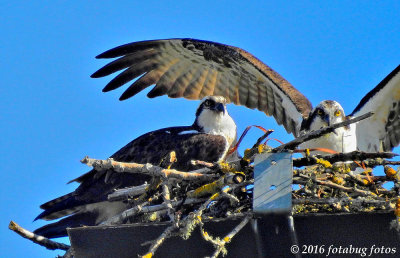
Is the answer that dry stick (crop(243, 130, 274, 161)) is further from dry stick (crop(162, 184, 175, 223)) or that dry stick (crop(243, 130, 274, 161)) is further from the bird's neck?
the bird's neck

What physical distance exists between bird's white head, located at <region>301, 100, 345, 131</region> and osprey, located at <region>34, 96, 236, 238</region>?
842 millimetres

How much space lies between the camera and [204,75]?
9461mm

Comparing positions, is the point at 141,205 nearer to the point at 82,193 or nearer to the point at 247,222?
the point at 247,222

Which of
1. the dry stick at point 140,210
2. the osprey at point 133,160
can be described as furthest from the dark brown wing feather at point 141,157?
the dry stick at point 140,210

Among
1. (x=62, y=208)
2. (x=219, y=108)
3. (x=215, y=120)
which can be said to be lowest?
(x=62, y=208)

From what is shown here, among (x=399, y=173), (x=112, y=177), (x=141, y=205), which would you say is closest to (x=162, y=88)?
(x=112, y=177)

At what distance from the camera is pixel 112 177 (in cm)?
743

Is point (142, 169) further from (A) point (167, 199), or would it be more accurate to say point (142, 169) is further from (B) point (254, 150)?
(B) point (254, 150)

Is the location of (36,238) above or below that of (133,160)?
below

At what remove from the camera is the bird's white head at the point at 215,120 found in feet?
25.7

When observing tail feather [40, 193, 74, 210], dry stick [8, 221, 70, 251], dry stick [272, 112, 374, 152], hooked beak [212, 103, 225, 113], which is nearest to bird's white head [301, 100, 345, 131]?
hooked beak [212, 103, 225, 113]

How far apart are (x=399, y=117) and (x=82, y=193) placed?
3.37m

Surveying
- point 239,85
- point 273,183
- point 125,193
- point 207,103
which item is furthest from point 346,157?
point 239,85

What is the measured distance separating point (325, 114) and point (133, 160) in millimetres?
1875
